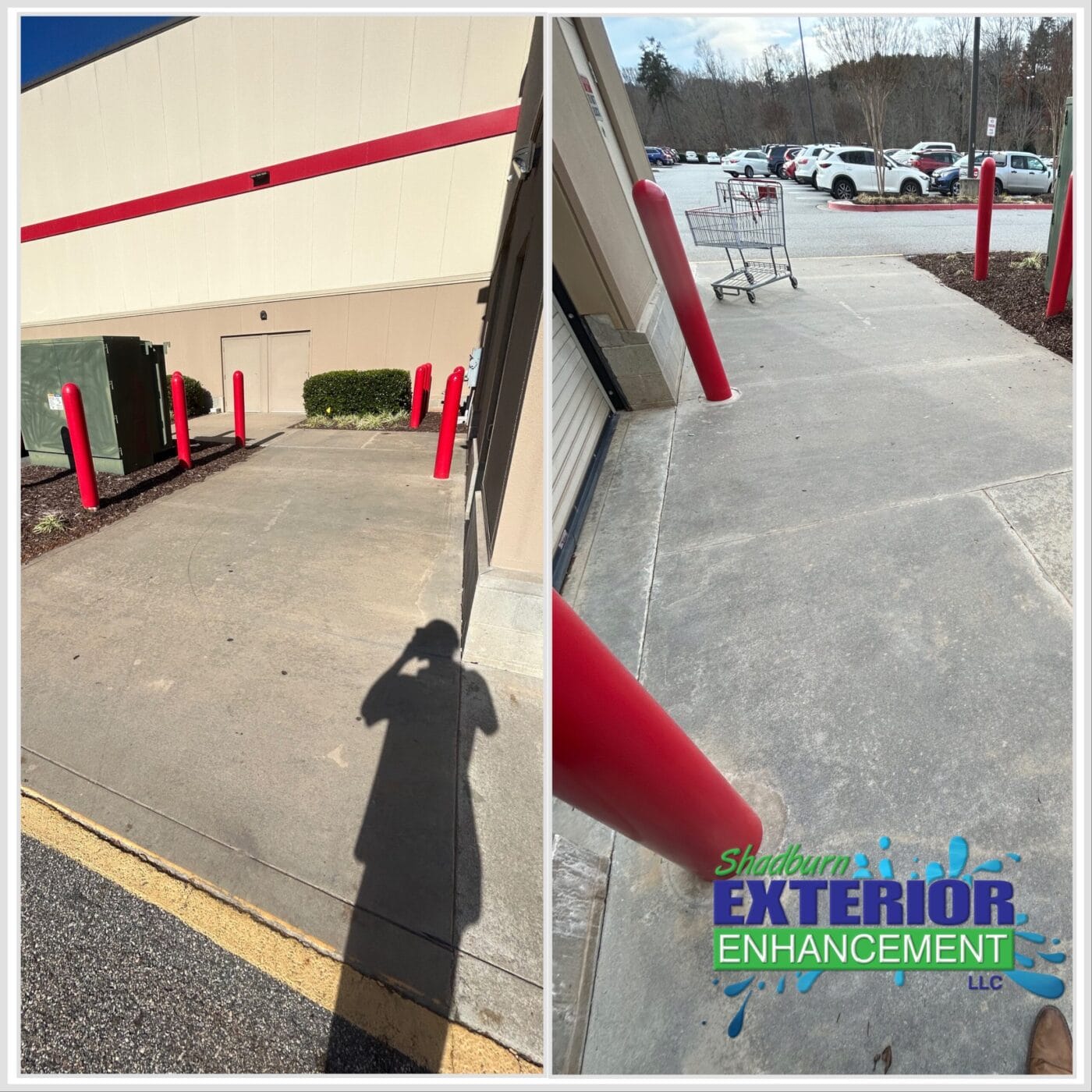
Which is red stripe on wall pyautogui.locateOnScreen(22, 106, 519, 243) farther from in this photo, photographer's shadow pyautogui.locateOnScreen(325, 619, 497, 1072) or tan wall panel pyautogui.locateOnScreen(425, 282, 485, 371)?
photographer's shadow pyautogui.locateOnScreen(325, 619, 497, 1072)

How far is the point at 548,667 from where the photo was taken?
904 mm

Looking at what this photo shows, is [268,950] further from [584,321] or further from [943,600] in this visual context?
[584,321]

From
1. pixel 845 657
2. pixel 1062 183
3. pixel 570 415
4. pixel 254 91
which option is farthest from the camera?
pixel 254 91

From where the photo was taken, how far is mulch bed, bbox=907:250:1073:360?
6.21 m

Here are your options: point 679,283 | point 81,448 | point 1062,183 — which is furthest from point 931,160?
point 81,448

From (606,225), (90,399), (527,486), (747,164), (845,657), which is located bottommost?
(845,657)

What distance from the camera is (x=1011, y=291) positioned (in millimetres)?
7559

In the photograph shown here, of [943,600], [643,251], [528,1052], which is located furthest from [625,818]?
[643,251]

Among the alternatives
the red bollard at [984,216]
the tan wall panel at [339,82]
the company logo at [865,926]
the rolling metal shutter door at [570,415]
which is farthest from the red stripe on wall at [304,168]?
the company logo at [865,926]

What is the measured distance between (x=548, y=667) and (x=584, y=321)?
504cm

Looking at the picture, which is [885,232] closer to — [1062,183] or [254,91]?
[1062,183]

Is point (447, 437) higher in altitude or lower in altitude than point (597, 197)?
lower

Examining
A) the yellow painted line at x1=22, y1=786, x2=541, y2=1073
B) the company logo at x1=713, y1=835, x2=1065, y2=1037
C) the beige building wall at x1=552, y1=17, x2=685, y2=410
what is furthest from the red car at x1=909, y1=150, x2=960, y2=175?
the yellow painted line at x1=22, y1=786, x2=541, y2=1073

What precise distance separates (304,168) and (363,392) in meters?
3.41
